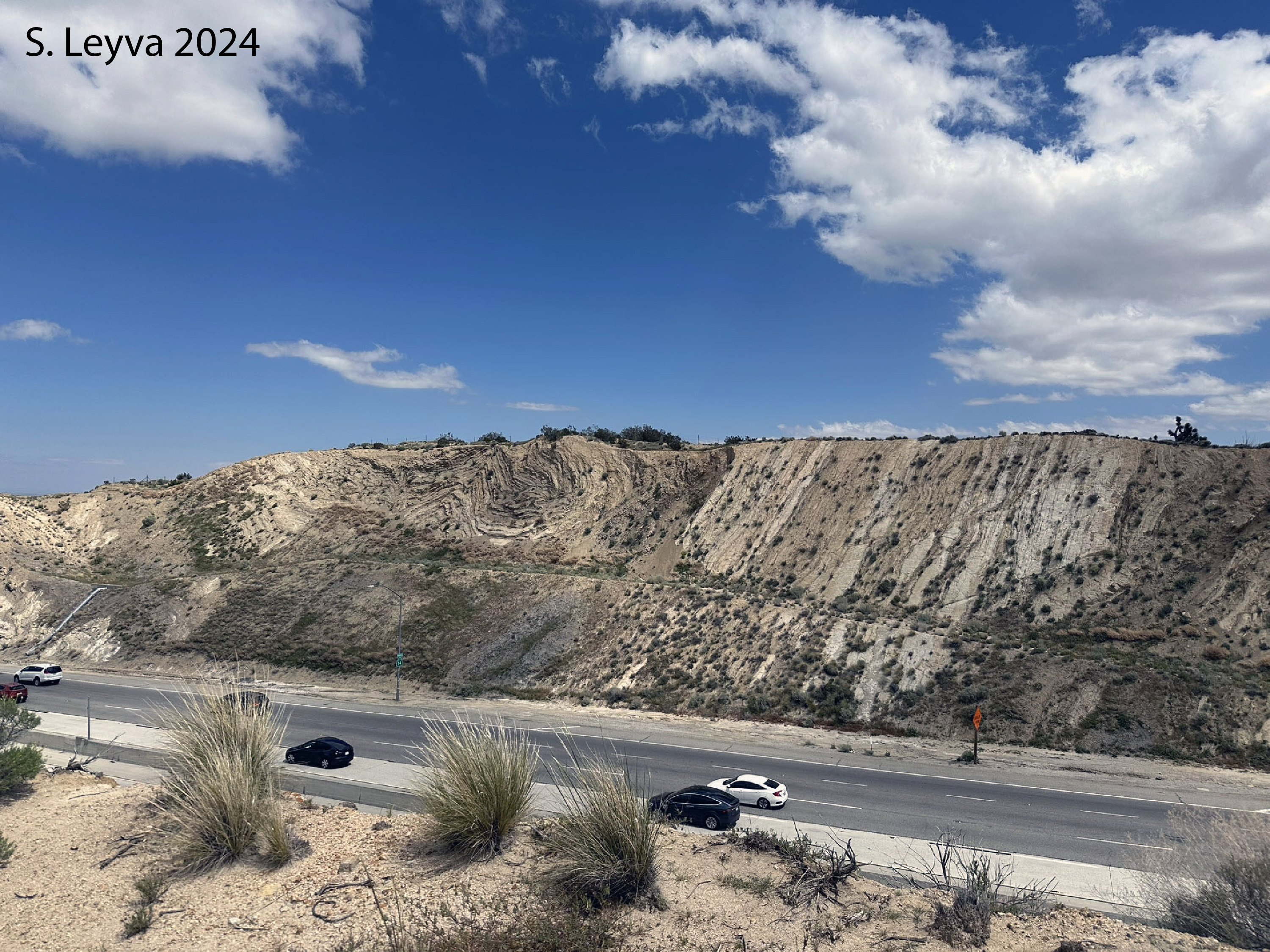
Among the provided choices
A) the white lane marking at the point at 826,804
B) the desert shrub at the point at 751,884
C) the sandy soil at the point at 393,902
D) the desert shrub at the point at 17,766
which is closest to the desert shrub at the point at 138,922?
the sandy soil at the point at 393,902

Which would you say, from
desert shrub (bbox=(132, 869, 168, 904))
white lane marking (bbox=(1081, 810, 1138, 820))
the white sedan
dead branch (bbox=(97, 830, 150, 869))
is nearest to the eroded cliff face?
white lane marking (bbox=(1081, 810, 1138, 820))

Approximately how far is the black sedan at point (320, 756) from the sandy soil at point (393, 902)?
988 centimetres

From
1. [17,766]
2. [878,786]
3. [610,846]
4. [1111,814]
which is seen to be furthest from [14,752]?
[1111,814]

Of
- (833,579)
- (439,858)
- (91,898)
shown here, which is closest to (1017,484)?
(833,579)

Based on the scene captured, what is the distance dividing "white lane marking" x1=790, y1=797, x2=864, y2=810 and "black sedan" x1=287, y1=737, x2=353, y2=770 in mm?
13527

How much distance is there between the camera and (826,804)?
19641mm

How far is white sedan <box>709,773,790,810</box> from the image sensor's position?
19.0 meters

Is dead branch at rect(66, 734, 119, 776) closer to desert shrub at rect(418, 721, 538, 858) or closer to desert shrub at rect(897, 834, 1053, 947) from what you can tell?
desert shrub at rect(418, 721, 538, 858)

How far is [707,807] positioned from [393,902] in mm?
8911

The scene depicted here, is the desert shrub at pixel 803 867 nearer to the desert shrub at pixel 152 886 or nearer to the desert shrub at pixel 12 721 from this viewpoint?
the desert shrub at pixel 152 886

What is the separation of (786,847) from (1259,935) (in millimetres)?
5475

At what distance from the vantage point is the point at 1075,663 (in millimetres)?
29922

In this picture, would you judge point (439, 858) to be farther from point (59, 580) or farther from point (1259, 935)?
point (59, 580)

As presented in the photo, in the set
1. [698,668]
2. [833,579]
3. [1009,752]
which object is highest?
[833,579]
